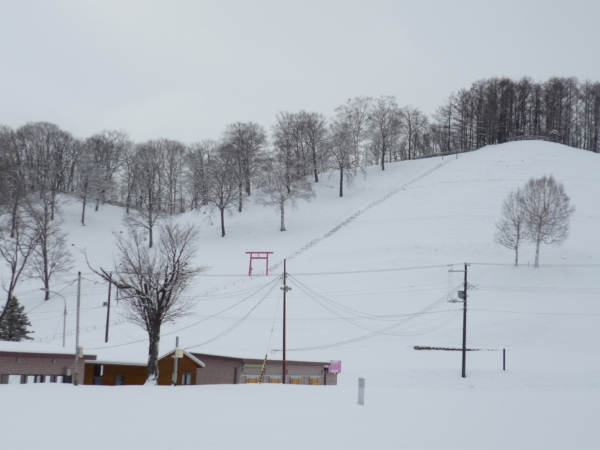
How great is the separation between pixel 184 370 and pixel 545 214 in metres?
37.0

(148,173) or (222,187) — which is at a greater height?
(148,173)

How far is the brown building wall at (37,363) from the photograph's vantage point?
25.7m

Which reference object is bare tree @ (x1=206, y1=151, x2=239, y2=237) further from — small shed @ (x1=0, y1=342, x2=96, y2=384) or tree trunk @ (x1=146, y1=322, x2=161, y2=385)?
tree trunk @ (x1=146, y1=322, x2=161, y2=385)

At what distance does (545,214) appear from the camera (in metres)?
48.6

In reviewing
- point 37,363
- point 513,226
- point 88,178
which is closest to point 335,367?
point 37,363

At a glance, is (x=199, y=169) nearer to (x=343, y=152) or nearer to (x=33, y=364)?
(x=343, y=152)

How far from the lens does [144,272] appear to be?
26406 millimetres

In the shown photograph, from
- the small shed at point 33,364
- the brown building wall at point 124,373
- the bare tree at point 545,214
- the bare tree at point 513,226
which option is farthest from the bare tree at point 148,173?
the bare tree at point 545,214

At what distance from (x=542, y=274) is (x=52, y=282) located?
49035mm

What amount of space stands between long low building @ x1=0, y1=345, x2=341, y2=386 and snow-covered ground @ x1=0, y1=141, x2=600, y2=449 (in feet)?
4.09

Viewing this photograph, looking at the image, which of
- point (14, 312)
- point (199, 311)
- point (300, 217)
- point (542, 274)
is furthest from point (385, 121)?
point (14, 312)

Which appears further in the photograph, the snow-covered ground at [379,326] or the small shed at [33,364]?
the small shed at [33,364]

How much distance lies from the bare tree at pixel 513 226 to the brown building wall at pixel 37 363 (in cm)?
3823

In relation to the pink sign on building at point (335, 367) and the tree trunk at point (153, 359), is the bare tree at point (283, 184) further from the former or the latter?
the tree trunk at point (153, 359)
